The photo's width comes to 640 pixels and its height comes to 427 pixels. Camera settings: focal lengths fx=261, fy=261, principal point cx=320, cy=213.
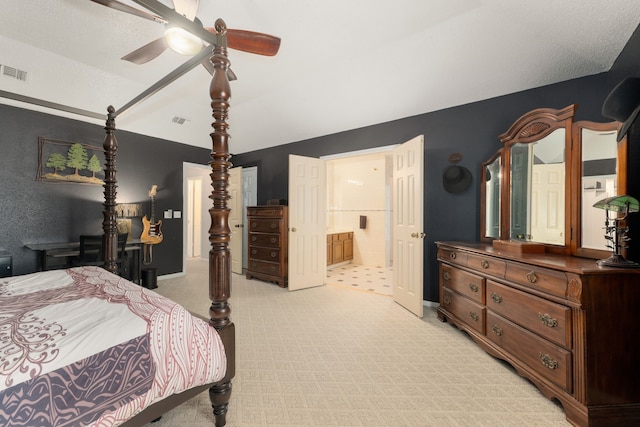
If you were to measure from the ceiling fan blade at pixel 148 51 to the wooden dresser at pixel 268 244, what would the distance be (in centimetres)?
264

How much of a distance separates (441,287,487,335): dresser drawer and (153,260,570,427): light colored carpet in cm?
21

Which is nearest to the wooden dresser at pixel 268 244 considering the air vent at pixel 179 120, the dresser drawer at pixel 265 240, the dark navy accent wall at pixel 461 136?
the dresser drawer at pixel 265 240

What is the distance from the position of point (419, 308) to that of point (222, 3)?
3801 mm

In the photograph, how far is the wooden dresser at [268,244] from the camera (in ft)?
14.8

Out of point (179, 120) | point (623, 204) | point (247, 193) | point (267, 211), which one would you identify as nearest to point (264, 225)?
point (267, 211)

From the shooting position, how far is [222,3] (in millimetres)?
2365

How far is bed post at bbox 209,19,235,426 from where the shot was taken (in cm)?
150

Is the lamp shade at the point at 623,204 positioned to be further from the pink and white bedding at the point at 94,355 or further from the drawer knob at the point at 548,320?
the pink and white bedding at the point at 94,355

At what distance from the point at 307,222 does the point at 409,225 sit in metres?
1.75

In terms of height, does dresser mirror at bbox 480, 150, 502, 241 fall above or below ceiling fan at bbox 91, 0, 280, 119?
below

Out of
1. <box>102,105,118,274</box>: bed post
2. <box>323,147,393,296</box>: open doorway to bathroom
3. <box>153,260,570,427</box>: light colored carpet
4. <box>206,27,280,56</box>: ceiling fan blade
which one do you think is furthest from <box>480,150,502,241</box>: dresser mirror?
<box>102,105,118,274</box>: bed post

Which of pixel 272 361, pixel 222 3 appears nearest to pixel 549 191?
pixel 272 361

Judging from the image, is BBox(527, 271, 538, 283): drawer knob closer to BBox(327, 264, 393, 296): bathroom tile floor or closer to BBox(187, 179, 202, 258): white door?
BBox(327, 264, 393, 296): bathroom tile floor

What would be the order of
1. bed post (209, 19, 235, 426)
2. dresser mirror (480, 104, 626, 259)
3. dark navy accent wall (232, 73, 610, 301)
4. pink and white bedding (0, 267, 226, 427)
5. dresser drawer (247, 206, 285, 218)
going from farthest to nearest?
1. dresser drawer (247, 206, 285, 218)
2. dark navy accent wall (232, 73, 610, 301)
3. dresser mirror (480, 104, 626, 259)
4. bed post (209, 19, 235, 426)
5. pink and white bedding (0, 267, 226, 427)
